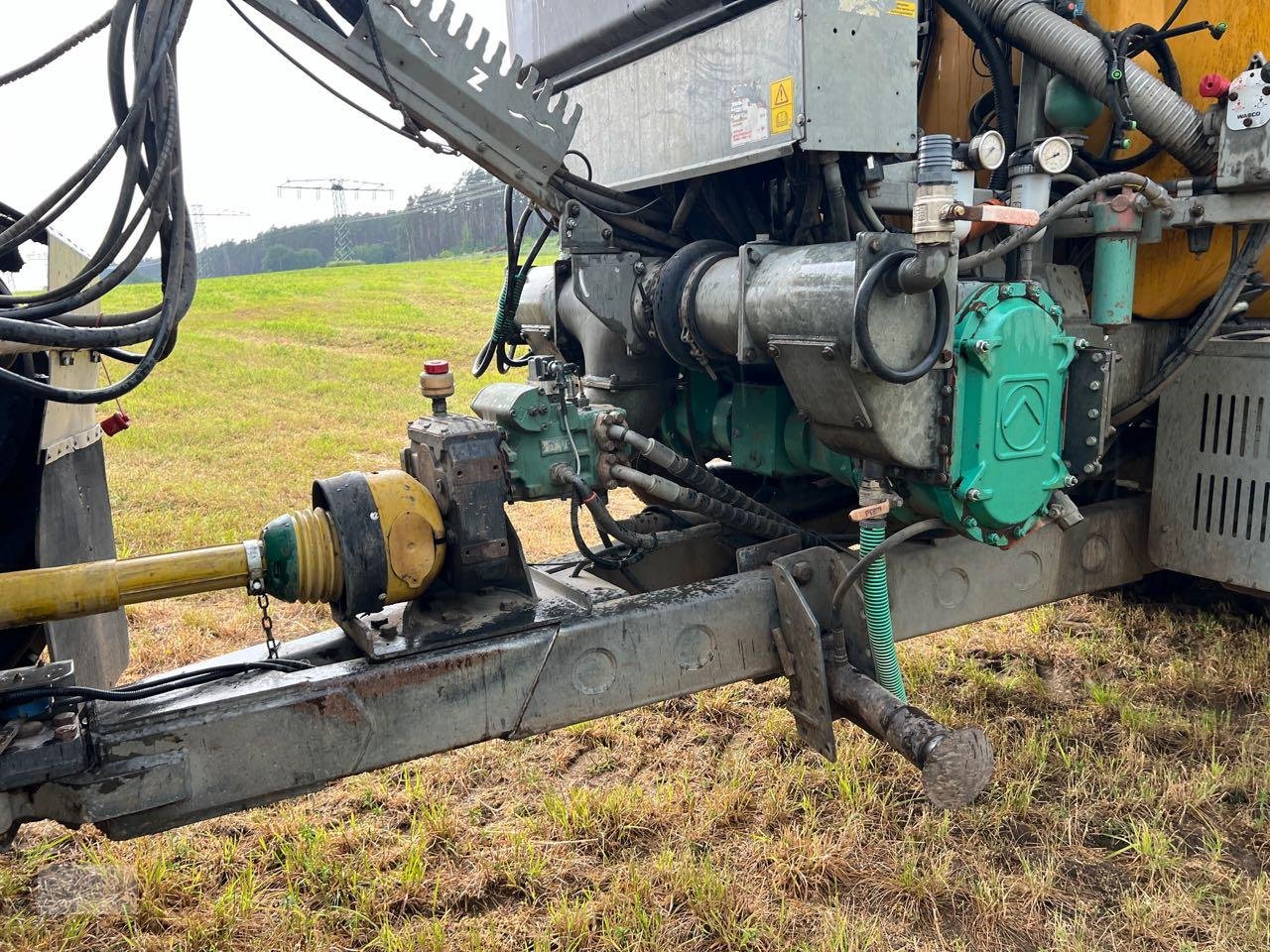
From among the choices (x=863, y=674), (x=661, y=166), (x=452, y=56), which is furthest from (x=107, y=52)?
(x=863, y=674)

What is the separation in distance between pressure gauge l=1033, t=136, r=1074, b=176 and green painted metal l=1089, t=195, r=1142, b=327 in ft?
0.51

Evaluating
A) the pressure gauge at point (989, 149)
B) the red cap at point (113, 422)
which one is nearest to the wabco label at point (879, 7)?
the pressure gauge at point (989, 149)

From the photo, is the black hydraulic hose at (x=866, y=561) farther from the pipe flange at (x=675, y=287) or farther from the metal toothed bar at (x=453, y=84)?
the metal toothed bar at (x=453, y=84)

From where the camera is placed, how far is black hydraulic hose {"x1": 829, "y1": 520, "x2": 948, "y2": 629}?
2.27 m

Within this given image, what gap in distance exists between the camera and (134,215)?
201cm

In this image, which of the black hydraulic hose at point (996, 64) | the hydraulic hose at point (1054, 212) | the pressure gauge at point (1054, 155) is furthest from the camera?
the black hydraulic hose at point (996, 64)

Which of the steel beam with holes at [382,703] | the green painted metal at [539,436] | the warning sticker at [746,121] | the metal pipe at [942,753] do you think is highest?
the warning sticker at [746,121]

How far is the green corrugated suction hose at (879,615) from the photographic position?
233 cm

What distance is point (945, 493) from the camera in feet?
7.67

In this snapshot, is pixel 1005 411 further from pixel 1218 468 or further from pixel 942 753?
pixel 1218 468

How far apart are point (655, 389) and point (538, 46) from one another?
3.90ft

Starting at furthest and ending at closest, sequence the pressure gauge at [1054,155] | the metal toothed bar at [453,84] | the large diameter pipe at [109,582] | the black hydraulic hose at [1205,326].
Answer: the black hydraulic hose at [1205,326] < the pressure gauge at [1054,155] < the metal toothed bar at [453,84] < the large diameter pipe at [109,582]

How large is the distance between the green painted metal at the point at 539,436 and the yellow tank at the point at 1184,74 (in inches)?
62.4

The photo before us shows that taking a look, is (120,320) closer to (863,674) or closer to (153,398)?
(863,674)
